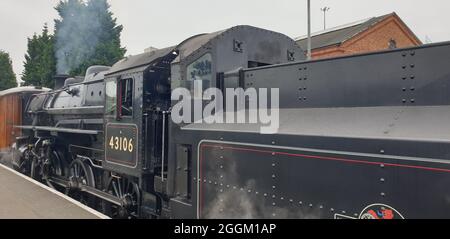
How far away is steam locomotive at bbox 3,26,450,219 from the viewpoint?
2.43m

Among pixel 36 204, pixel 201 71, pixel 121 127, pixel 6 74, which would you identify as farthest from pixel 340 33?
pixel 6 74

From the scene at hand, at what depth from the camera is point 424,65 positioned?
2.71 meters

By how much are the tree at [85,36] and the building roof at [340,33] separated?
46.6ft

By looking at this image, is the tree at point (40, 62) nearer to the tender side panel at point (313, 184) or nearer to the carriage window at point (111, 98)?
the carriage window at point (111, 98)

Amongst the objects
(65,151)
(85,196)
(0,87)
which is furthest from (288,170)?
(0,87)

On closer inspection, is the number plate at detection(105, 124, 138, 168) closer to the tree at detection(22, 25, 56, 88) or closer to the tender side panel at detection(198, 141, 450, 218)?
the tender side panel at detection(198, 141, 450, 218)

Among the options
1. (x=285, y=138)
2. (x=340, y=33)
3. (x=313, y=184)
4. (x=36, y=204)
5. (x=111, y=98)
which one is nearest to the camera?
(x=313, y=184)

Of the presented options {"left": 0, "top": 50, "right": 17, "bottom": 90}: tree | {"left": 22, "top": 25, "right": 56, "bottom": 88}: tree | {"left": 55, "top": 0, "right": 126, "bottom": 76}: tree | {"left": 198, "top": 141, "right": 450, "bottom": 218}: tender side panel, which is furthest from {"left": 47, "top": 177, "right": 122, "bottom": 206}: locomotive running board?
{"left": 0, "top": 50, "right": 17, "bottom": 90}: tree

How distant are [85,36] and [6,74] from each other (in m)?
35.9

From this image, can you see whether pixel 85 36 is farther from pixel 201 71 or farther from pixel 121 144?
pixel 201 71

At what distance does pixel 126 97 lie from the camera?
561 cm

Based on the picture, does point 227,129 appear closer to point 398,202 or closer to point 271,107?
point 271,107

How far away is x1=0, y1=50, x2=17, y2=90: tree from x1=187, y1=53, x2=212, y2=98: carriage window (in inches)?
2149
